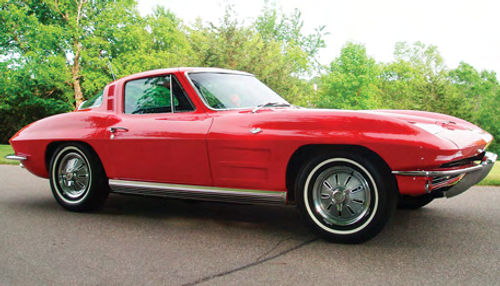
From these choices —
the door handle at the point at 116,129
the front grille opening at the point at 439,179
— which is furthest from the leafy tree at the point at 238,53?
the front grille opening at the point at 439,179

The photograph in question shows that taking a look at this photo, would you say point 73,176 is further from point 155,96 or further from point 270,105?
point 270,105

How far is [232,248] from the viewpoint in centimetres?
362

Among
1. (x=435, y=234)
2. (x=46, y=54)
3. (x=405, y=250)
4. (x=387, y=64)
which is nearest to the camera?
(x=405, y=250)

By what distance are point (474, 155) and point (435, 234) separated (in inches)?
30.2

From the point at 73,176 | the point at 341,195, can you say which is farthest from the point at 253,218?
the point at 73,176

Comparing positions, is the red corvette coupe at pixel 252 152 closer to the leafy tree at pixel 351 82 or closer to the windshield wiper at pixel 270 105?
the windshield wiper at pixel 270 105

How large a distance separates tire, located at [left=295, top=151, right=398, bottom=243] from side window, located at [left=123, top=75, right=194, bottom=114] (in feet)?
4.78

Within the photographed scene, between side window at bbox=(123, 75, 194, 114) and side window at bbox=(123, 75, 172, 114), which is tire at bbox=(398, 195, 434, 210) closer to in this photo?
side window at bbox=(123, 75, 194, 114)

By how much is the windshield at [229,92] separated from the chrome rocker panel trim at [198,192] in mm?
824

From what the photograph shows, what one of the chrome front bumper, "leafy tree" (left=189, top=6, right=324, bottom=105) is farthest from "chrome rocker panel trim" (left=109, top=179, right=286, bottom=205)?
"leafy tree" (left=189, top=6, right=324, bottom=105)

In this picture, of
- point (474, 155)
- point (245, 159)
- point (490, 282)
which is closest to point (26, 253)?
point (245, 159)

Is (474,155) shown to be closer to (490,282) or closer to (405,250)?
(405,250)

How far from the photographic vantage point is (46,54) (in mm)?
29172

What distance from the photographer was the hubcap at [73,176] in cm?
519
